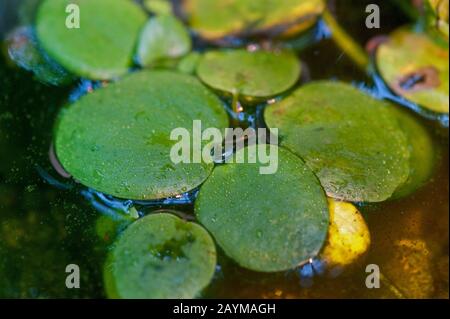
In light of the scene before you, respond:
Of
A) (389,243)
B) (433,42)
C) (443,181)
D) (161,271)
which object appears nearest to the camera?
(161,271)

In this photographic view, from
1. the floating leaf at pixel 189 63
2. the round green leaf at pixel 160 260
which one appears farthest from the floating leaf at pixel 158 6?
the round green leaf at pixel 160 260

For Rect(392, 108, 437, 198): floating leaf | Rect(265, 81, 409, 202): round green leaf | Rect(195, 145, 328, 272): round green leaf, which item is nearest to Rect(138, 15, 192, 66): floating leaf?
Rect(265, 81, 409, 202): round green leaf

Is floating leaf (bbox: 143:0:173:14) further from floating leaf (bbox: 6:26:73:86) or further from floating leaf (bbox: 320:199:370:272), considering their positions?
floating leaf (bbox: 320:199:370:272)

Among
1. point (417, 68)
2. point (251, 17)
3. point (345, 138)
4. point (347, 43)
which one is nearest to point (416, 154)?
point (345, 138)

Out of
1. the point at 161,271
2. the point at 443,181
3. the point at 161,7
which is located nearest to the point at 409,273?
the point at 443,181
